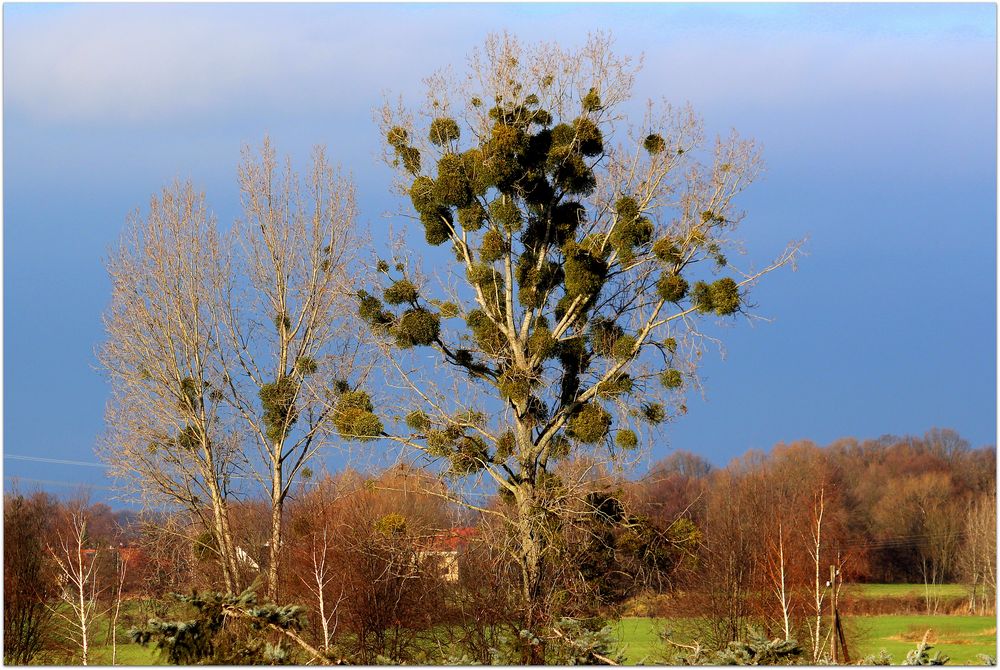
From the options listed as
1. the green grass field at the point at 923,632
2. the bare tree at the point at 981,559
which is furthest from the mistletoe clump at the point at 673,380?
the bare tree at the point at 981,559

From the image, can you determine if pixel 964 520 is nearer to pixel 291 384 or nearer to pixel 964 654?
pixel 964 654

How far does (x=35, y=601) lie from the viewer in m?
24.5

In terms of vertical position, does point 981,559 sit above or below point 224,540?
below

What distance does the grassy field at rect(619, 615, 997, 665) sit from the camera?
26.4 m

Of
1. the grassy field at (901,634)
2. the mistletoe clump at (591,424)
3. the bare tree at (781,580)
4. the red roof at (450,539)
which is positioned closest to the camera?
the bare tree at (781,580)

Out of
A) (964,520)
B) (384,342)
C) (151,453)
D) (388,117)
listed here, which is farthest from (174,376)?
(964,520)

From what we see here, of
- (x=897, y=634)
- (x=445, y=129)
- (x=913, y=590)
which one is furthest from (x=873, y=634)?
(x=445, y=129)

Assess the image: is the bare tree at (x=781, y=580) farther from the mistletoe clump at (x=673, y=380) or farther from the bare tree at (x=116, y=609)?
the bare tree at (x=116, y=609)

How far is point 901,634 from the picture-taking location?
113 ft

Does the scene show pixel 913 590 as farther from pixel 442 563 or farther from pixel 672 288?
pixel 672 288

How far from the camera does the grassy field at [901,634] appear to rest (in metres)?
26.4

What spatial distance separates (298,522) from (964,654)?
17.9 m

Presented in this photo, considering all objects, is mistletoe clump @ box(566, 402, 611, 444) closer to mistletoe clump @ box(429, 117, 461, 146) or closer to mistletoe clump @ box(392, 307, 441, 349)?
mistletoe clump @ box(392, 307, 441, 349)

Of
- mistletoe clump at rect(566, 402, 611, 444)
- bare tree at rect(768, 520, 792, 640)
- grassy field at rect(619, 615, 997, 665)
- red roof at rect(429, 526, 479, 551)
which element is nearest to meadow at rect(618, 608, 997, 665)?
grassy field at rect(619, 615, 997, 665)
